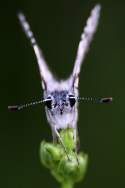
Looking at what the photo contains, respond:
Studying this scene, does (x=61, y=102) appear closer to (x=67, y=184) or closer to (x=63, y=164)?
(x=63, y=164)

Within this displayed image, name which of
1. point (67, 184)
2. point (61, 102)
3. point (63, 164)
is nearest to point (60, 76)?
point (61, 102)

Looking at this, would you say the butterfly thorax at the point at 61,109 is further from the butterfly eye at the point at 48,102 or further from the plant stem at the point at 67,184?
the plant stem at the point at 67,184

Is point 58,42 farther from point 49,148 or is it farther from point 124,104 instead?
point 49,148

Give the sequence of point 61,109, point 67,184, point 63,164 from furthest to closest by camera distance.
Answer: point 61,109
point 63,164
point 67,184

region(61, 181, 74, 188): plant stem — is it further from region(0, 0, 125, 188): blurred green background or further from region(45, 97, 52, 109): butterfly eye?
region(0, 0, 125, 188): blurred green background

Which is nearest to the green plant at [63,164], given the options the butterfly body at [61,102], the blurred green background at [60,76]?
the butterfly body at [61,102]

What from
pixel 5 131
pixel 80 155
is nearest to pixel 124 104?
pixel 5 131

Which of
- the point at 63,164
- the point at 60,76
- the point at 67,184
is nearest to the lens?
the point at 67,184

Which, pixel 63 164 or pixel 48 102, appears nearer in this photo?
pixel 63 164

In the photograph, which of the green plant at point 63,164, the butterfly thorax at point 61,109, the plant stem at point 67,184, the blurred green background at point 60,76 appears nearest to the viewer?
the plant stem at point 67,184
